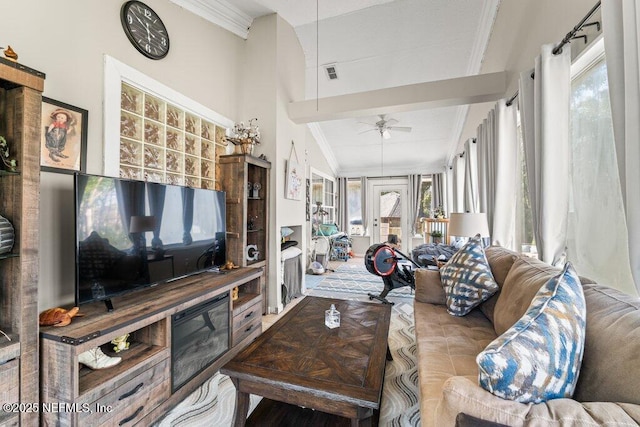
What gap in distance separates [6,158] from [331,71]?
383cm

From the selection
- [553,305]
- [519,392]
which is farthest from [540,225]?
[519,392]

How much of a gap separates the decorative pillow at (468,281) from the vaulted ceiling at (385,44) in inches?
71.1

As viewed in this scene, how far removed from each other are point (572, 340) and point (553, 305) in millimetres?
112

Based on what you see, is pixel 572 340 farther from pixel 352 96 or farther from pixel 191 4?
pixel 191 4

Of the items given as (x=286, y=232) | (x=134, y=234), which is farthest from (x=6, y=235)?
(x=286, y=232)

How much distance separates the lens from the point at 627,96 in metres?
1.02

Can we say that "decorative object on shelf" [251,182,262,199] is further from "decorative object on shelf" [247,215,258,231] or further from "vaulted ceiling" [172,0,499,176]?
"vaulted ceiling" [172,0,499,176]

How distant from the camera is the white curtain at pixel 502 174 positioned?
2.51 meters

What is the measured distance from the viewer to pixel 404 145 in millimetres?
6164

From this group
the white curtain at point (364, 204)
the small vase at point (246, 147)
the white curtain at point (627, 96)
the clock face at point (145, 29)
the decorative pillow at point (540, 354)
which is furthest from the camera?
the white curtain at point (364, 204)

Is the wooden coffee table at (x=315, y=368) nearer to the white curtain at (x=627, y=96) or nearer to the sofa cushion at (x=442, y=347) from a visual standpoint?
the sofa cushion at (x=442, y=347)

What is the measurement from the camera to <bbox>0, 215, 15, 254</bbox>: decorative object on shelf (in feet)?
3.48

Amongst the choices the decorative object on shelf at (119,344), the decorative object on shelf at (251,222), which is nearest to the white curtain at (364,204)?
the decorative object on shelf at (251,222)

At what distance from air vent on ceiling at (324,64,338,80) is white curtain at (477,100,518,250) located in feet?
7.50
